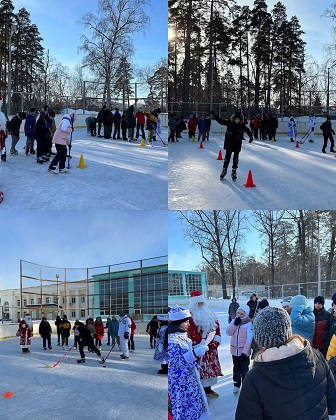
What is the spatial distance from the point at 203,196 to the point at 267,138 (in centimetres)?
1391

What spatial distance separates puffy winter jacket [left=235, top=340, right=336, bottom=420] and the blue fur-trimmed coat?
1163 millimetres

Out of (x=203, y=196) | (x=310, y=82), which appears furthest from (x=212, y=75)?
(x=203, y=196)

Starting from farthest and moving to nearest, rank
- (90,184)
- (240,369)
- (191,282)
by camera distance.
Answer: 1. (90,184)
2. (191,282)
3. (240,369)

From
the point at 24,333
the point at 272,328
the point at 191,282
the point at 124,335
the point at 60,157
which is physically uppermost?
the point at 60,157

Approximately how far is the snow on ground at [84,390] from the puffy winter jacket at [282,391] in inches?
99.7

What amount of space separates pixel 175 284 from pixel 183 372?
132 cm

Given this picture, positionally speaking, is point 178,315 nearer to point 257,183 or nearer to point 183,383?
point 183,383

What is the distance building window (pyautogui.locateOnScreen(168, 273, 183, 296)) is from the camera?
417 cm

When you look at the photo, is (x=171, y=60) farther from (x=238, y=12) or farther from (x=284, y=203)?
(x=284, y=203)

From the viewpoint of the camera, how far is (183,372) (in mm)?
3014

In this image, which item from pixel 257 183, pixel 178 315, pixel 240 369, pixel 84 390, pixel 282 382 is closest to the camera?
pixel 282 382

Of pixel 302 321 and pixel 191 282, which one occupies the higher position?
pixel 191 282

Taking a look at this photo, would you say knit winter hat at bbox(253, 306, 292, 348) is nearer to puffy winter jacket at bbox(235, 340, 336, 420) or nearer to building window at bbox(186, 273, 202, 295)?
puffy winter jacket at bbox(235, 340, 336, 420)

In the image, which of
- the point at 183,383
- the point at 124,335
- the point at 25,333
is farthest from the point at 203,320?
the point at 25,333
